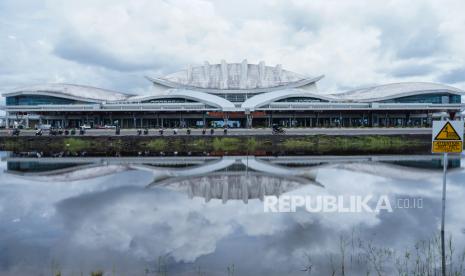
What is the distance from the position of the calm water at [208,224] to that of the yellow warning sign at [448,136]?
6.60 feet

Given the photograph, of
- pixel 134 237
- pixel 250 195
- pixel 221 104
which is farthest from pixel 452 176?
pixel 221 104

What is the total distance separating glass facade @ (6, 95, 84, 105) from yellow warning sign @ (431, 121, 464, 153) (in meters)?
62.3

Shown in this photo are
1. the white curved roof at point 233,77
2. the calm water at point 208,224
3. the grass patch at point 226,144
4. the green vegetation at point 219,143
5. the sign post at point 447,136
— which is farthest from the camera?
the white curved roof at point 233,77

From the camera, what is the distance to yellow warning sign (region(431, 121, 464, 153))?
22.6 ft

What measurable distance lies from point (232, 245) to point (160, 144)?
78.3ft

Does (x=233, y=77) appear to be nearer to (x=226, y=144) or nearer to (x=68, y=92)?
(x=68, y=92)

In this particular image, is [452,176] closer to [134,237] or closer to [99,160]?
[134,237]

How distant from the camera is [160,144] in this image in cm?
3022

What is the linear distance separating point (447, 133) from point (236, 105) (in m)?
47.5

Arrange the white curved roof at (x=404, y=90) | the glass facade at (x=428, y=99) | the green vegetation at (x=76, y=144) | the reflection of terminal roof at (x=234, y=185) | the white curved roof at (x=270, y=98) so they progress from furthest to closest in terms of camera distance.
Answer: the glass facade at (x=428, y=99)
the white curved roof at (x=404, y=90)
the white curved roof at (x=270, y=98)
the green vegetation at (x=76, y=144)
the reflection of terminal roof at (x=234, y=185)

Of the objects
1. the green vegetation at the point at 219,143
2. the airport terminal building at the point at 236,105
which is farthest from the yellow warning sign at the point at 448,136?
the airport terminal building at the point at 236,105

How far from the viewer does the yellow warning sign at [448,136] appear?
22.6 ft

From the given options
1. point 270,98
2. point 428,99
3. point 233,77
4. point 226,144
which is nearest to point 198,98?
point 270,98

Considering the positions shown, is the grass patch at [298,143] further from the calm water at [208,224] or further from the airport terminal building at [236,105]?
the airport terminal building at [236,105]
